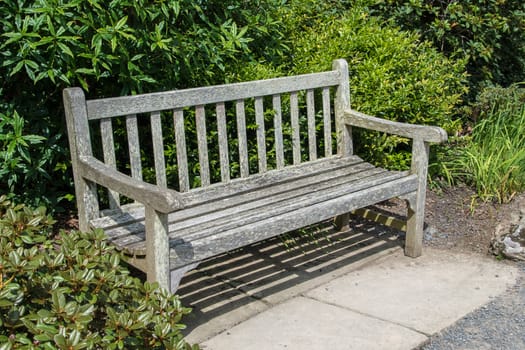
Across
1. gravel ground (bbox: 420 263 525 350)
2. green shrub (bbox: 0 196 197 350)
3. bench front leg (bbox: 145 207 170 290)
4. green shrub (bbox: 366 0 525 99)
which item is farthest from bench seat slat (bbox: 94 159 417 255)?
green shrub (bbox: 366 0 525 99)

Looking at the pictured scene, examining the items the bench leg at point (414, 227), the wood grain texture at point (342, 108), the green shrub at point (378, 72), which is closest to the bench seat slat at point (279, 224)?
the bench leg at point (414, 227)

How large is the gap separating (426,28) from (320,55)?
2.08 meters

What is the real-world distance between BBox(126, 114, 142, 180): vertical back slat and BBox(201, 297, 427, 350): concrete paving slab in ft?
3.10

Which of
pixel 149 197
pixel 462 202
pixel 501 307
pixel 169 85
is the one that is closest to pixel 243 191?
pixel 169 85

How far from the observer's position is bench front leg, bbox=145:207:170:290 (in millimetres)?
2883

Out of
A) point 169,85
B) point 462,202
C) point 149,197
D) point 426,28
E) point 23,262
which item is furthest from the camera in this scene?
point 426,28

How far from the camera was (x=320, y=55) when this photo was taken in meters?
4.81

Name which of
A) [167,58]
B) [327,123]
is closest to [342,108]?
[327,123]

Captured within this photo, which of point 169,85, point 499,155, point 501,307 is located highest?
point 169,85

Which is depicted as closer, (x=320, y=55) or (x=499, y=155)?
(x=320, y=55)

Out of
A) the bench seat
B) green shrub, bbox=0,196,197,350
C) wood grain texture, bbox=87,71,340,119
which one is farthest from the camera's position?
wood grain texture, bbox=87,71,340,119

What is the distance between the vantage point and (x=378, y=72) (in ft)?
15.6

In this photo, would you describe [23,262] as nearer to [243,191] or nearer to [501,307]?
[243,191]

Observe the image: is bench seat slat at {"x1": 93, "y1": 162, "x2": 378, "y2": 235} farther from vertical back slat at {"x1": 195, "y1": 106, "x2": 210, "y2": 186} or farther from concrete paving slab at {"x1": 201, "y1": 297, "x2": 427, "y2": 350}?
concrete paving slab at {"x1": 201, "y1": 297, "x2": 427, "y2": 350}
